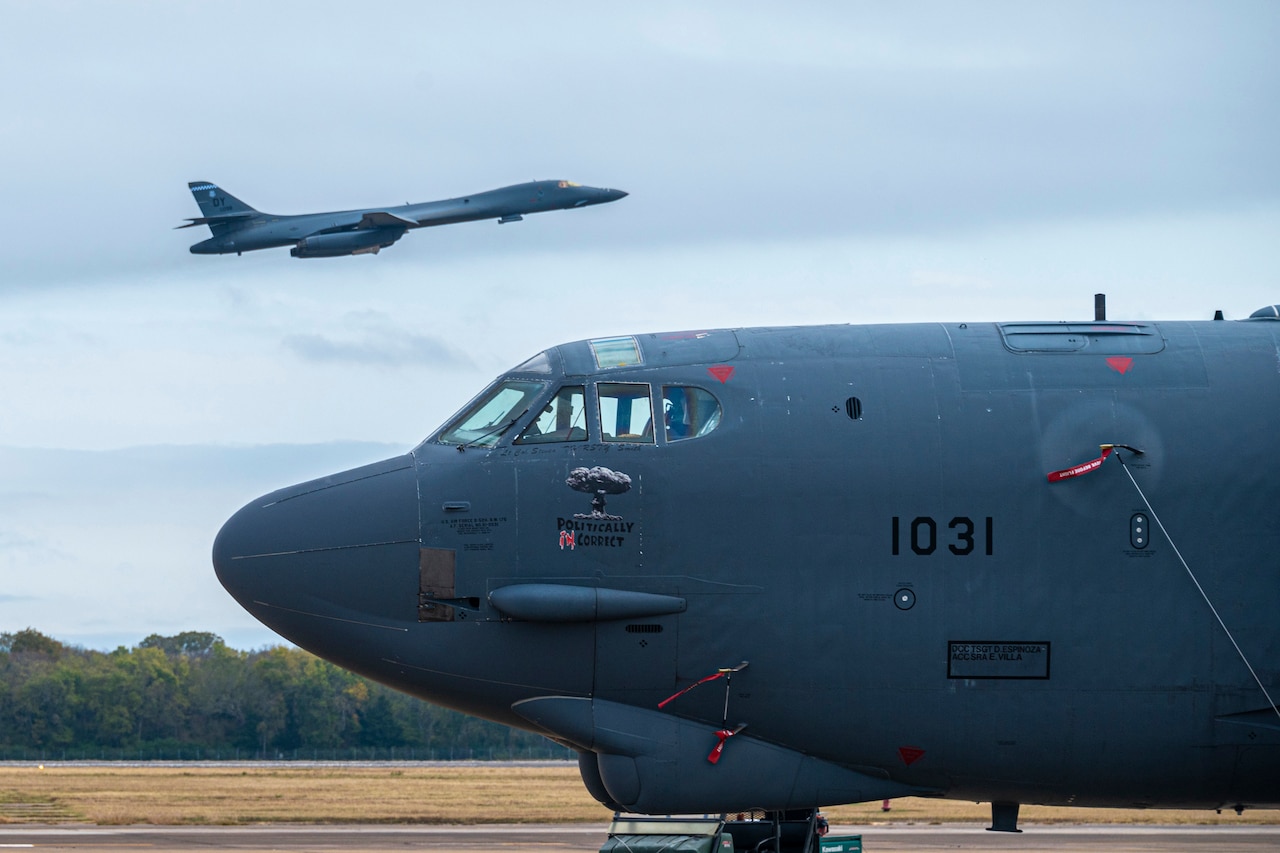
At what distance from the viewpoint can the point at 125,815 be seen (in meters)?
38.6

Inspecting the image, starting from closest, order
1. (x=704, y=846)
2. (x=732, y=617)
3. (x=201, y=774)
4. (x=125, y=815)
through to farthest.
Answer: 1. (x=732, y=617)
2. (x=704, y=846)
3. (x=125, y=815)
4. (x=201, y=774)

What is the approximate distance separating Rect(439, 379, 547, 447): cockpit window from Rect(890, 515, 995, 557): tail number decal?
2982 millimetres

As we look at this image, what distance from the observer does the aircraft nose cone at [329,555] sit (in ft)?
35.6

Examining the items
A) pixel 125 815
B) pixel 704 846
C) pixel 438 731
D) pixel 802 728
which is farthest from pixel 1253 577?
pixel 438 731

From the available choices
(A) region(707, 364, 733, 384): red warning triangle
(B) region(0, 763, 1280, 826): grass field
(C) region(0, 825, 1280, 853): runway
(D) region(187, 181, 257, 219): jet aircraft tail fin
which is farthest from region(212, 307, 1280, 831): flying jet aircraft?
(D) region(187, 181, 257, 219): jet aircraft tail fin

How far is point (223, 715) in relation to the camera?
102 m

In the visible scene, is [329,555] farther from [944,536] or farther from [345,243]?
[345,243]

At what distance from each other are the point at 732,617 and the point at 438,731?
87.7 meters

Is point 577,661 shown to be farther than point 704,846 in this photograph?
No

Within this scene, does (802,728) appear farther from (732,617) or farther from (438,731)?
(438,731)

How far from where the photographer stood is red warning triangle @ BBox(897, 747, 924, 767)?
36.0 ft

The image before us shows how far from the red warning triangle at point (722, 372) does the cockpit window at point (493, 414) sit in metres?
1.32

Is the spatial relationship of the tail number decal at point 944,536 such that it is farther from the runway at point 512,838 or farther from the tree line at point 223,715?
the tree line at point 223,715

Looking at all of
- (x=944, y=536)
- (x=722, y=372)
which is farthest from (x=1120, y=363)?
(x=722, y=372)
